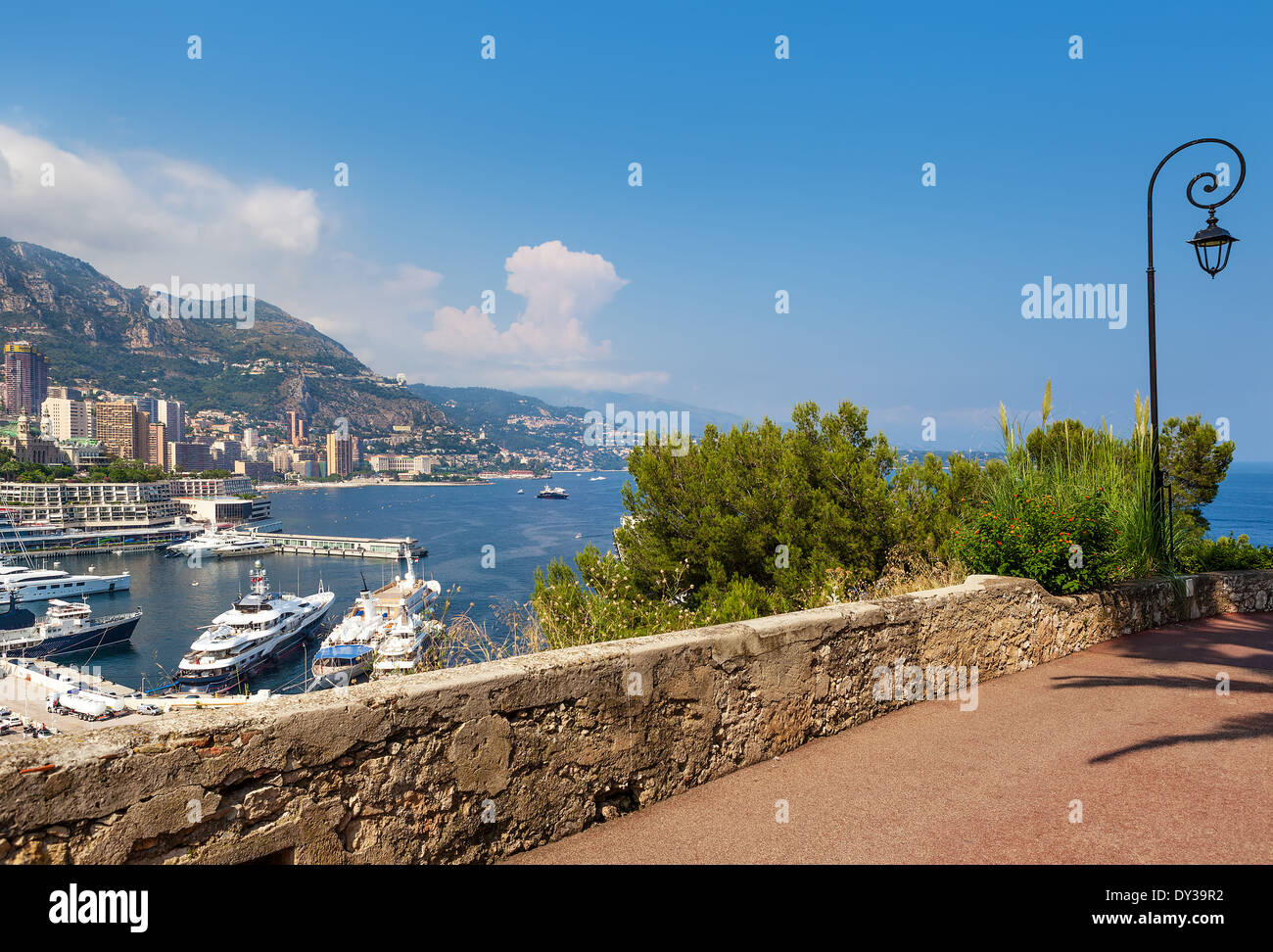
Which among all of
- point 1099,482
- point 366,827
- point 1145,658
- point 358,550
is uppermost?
point 1099,482

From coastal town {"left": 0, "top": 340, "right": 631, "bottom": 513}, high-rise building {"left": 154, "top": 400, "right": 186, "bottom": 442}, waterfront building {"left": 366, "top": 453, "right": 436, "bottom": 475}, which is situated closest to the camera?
coastal town {"left": 0, "top": 340, "right": 631, "bottom": 513}

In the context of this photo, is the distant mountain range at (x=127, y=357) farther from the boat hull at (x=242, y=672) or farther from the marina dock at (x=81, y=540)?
the boat hull at (x=242, y=672)

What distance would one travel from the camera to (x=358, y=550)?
268 feet

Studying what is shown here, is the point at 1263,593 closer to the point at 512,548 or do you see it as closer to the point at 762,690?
the point at 762,690

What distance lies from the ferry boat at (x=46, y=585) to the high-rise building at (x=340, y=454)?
120964mm

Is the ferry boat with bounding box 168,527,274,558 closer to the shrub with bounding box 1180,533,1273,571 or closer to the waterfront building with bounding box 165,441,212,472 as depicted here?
the waterfront building with bounding box 165,441,212,472

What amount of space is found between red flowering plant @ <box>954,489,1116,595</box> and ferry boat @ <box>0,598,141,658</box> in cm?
5331

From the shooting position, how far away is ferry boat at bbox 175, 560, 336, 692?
37125 mm

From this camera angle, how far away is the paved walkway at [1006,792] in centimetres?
305

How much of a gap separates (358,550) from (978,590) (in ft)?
277

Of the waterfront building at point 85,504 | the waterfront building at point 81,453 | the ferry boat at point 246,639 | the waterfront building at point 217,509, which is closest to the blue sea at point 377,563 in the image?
the ferry boat at point 246,639

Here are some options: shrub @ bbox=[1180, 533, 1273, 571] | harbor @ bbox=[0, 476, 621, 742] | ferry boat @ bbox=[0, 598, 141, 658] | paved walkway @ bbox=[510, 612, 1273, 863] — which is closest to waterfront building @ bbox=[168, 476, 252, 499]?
harbor @ bbox=[0, 476, 621, 742]

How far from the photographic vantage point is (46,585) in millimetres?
58031
